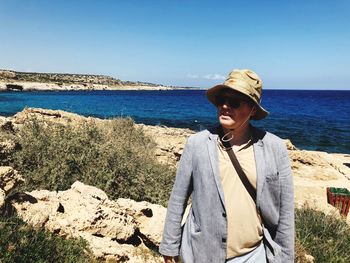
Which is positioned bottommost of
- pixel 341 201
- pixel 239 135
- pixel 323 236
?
pixel 341 201

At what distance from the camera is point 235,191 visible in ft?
8.43

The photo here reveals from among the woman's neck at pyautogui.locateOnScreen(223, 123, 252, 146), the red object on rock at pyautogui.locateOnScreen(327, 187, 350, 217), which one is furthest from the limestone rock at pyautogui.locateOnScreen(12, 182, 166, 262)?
the red object on rock at pyautogui.locateOnScreen(327, 187, 350, 217)

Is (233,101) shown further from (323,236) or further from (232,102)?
(323,236)

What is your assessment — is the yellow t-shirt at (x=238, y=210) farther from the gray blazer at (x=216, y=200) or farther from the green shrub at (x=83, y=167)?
the green shrub at (x=83, y=167)

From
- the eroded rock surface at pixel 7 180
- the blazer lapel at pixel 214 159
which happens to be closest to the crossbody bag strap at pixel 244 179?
the blazer lapel at pixel 214 159

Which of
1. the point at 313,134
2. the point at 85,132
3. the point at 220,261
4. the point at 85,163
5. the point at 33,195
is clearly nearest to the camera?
the point at 220,261

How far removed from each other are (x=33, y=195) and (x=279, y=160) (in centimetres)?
366

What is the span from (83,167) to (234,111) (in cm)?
506

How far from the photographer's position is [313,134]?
34.5 metres

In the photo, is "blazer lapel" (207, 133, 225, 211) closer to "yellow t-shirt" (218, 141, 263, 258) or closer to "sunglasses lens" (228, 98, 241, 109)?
"yellow t-shirt" (218, 141, 263, 258)

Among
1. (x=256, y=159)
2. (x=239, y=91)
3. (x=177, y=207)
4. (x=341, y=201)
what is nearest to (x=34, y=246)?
(x=177, y=207)

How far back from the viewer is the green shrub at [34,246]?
11.5 feet

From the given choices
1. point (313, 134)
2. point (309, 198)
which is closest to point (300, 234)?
point (309, 198)

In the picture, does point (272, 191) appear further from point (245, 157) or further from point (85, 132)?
point (85, 132)
